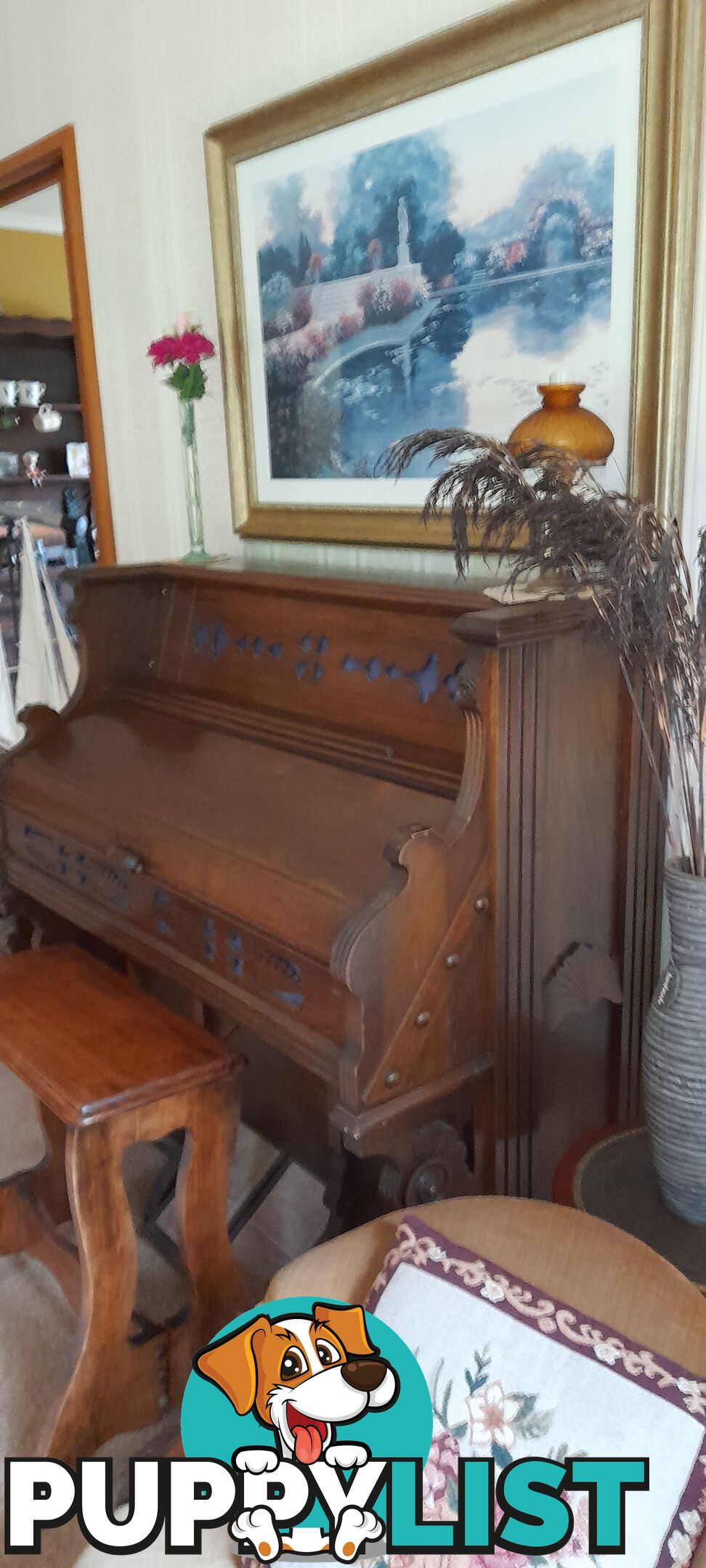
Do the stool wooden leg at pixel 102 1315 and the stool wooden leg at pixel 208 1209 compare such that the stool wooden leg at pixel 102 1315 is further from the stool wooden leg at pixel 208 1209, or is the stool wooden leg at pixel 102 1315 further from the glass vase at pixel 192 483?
the glass vase at pixel 192 483

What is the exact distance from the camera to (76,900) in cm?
195

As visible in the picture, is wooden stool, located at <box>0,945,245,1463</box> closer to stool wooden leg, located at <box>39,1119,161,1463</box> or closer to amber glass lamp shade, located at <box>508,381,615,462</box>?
stool wooden leg, located at <box>39,1119,161,1463</box>

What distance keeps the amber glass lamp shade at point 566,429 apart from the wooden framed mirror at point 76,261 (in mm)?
1738

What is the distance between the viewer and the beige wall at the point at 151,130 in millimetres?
2078

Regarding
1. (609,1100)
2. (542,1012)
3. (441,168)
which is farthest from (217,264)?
(609,1100)

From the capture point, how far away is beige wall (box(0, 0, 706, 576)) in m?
2.08

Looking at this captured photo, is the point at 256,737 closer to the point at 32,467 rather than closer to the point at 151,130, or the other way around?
the point at 151,130

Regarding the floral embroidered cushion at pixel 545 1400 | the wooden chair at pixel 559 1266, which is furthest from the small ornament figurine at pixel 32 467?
the floral embroidered cushion at pixel 545 1400

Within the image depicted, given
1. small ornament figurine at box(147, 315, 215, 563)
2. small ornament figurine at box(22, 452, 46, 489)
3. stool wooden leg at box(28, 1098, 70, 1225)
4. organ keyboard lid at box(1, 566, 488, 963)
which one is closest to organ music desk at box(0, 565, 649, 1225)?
organ keyboard lid at box(1, 566, 488, 963)

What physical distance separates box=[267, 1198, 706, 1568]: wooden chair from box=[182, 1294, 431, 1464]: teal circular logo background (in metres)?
0.16

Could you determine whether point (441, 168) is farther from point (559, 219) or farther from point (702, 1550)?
point (702, 1550)

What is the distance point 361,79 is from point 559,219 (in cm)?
53

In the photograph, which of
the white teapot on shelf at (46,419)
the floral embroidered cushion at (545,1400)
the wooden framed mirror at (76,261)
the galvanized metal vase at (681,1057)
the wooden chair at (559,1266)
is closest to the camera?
the floral embroidered cushion at (545,1400)

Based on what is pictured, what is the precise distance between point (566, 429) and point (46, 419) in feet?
13.5
